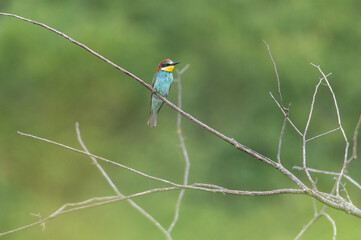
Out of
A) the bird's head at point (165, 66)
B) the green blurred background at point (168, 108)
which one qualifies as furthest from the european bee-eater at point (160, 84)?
the green blurred background at point (168, 108)

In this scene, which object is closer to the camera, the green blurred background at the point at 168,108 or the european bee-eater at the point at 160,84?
the european bee-eater at the point at 160,84

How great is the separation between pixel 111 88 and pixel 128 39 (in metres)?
0.73

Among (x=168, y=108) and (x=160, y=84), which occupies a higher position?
(x=160, y=84)

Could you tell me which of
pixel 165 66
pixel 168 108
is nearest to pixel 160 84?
pixel 165 66

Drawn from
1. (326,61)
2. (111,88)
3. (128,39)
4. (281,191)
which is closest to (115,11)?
(128,39)

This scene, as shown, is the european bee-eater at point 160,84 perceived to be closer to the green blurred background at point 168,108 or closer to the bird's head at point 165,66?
the bird's head at point 165,66

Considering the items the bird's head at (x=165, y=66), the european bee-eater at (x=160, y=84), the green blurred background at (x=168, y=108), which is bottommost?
the green blurred background at (x=168, y=108)

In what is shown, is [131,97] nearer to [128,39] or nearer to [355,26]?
[128,39]

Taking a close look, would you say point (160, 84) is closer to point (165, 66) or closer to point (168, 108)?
point (165, 66)

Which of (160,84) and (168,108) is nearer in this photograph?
(160,84)

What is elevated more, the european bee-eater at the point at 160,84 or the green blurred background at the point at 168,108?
the european bee-eater at the point at 160,84

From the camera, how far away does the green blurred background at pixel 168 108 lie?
8.11m

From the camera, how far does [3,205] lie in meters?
7.96

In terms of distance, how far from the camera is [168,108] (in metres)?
7.88
